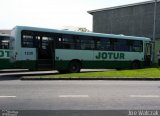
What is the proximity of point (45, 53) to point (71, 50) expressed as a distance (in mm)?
2230

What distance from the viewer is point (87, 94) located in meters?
12.7

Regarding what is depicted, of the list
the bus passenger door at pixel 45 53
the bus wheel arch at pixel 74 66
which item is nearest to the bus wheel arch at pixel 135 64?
the bus wheel arch at pixel 74 66

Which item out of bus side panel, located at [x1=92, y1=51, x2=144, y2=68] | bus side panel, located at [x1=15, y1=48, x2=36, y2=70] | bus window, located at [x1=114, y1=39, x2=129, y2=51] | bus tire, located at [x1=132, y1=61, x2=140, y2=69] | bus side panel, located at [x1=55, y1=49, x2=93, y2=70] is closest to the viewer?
bus side panel, located at [x1=15, y1=48, x2=36, y2=70]

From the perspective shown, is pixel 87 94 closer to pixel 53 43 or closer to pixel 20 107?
pixel 20 107

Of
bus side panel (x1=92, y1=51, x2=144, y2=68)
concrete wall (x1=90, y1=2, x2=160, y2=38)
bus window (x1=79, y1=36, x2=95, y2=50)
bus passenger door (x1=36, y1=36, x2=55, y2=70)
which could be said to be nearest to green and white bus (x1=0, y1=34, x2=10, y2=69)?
bus passenger door (x1=36, y1=36, x2=55, y2=70)

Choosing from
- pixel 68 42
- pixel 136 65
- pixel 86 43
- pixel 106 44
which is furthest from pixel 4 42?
pixel 136 65

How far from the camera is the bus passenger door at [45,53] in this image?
73.4 ft

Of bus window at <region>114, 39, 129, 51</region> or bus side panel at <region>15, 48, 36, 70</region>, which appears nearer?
bus side panel at <region>15, 48, 36, 70</region>

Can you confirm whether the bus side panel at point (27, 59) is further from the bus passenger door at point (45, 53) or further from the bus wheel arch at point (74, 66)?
the bus wheel arch at point (74, 66)

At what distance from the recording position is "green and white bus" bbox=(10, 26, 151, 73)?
21672mm

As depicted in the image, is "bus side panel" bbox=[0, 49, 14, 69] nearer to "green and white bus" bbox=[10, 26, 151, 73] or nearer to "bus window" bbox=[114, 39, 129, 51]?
"green and white bus" bbox=[10, 26, 151, 73]

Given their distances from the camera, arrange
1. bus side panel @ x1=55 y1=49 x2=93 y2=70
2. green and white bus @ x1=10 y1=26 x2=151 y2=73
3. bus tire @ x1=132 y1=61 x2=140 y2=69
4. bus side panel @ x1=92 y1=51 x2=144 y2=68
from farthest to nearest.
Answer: bus tire @ x1=132 y1=61 x2=140 y2=69 → bus side panel @ x1=92 y1=51 x2=144 y2=68 → bus side panel @ x1=55 y1=49 x2=93 y2=70 → green and white bus @ x1=10 y1=26 x2=151 y2=73

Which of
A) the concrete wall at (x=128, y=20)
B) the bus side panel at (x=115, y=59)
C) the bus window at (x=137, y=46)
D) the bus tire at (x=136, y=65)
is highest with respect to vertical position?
the concrete wall at (x=128, y=20)

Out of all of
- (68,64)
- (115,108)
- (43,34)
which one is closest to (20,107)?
(115,108)
